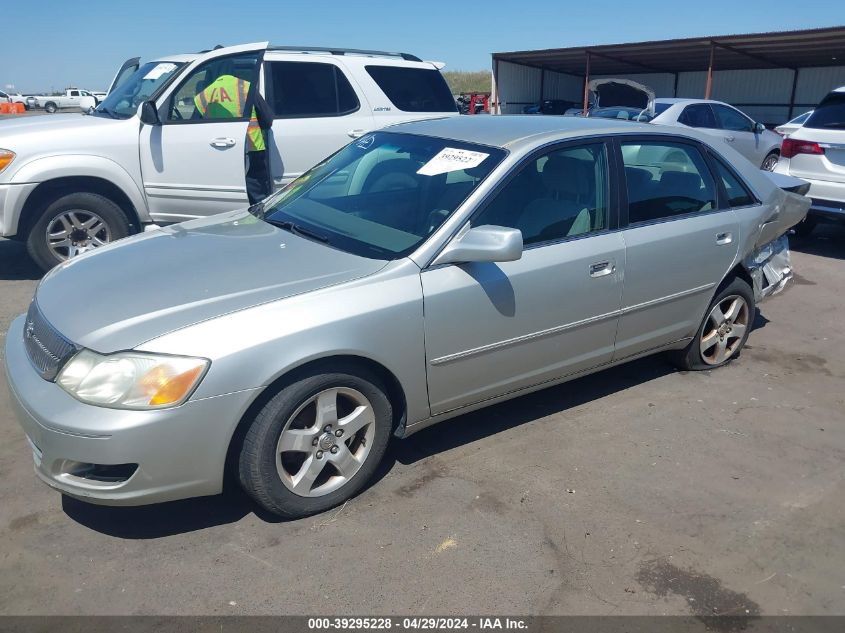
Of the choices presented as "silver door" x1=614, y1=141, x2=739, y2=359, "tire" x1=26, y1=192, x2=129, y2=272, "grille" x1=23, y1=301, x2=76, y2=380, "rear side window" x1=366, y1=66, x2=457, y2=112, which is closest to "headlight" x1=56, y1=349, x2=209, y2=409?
"grille" x1=23, y1=301, x2=76, y2=380

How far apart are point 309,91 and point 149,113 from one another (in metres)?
1.55

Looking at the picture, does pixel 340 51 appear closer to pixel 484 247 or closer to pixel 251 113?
pixel 251 113

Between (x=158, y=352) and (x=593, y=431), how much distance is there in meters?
2.37

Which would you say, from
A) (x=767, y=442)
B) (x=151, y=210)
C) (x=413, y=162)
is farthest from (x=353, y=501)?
(x=151, y=210)

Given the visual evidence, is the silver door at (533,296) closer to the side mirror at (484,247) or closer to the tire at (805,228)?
the side mirror at (484,247)

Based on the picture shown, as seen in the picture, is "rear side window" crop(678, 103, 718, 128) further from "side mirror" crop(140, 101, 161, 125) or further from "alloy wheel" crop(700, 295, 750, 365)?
"side mirror" crop(140, 101, 161, 125)

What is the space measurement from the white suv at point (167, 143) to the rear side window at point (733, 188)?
3747 millimetres

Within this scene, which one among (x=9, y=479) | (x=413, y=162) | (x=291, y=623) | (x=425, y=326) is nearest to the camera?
(x=291, y=623)

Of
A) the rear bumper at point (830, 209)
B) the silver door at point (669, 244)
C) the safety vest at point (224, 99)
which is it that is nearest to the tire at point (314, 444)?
the silver door at point (669, 244)

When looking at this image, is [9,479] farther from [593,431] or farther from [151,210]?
[151,210]

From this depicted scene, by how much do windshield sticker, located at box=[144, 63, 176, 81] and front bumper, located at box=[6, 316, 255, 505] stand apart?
4692 mm

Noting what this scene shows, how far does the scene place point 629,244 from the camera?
387cm

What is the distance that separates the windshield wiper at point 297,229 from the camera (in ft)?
11.5

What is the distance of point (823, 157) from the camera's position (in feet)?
25.2
